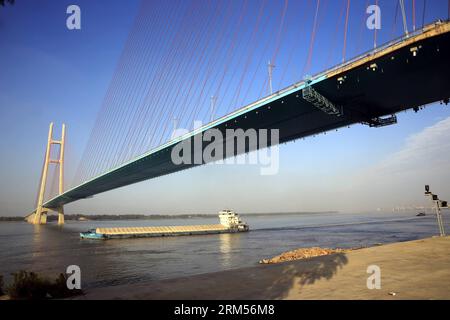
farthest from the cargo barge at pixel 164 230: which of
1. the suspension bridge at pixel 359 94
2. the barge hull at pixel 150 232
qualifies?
the suspension bridge at pixel 359 94

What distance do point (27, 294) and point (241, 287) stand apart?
5.03 m

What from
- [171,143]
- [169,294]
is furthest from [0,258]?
[169,294]

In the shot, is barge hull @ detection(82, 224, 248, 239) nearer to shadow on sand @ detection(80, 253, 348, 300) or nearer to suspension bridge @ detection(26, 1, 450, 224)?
suspension bridge @ detection(26, 1, 450, 224)

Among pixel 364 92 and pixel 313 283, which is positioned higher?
pixel 364 92

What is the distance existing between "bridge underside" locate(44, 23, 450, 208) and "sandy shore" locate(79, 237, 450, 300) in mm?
15339

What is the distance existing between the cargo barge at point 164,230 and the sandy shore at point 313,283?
52842mm

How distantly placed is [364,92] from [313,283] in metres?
23.7

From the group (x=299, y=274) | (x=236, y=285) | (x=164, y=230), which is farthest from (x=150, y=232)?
(x=236, y=285)

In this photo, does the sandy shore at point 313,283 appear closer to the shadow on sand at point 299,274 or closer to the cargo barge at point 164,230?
the shadow on sand at point 299,274

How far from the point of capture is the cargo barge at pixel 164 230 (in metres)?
57.8

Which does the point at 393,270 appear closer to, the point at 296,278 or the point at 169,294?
the point at 296,278

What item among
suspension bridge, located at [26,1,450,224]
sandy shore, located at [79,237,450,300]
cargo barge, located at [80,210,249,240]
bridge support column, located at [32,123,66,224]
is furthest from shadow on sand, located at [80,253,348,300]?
bridge support column, located at [32,123,66,224]

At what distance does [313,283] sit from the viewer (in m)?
7.91

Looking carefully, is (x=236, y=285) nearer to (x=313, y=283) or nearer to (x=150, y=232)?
(x=313, y=283)
